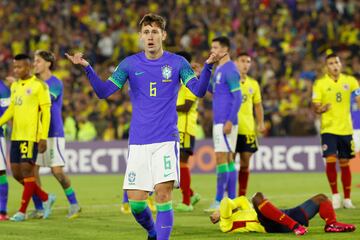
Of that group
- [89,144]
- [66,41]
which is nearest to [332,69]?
[89,144]

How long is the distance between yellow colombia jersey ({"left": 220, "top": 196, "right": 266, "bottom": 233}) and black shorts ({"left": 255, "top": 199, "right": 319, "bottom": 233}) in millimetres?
147

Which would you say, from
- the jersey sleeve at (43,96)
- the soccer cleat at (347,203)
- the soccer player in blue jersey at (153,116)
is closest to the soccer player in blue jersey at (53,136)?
the jersey sleeve at (43,96)

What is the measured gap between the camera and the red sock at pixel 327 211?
32.7 ft

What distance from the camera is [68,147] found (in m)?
23.4

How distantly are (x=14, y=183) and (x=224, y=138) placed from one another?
8502 millimetres

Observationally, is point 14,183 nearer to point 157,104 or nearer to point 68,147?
point 68,147

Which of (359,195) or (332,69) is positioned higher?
(332,69)

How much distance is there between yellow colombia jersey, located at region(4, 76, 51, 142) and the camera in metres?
12.5

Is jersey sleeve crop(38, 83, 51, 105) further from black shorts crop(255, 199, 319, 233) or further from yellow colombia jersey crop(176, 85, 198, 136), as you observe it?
black shorts crop(255, 199, 319, 233)

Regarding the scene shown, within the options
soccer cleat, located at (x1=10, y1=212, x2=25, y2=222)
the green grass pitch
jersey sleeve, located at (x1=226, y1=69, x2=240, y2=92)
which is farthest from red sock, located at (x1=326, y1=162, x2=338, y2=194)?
soccer cleat, located at (x1=10, y1=212, x2=25, y2=222)

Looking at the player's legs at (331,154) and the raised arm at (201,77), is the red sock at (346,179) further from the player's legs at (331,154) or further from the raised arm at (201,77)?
the raised arm at (201,77)

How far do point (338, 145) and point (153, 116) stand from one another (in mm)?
5620

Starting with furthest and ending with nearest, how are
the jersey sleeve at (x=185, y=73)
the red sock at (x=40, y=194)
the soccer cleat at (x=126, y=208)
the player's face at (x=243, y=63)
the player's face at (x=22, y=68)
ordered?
the player's face at (x=243, y=63), the soccer cleat at (x=126, y=208), the red sock at (x=40, y=194), the player's face at (x=22, y=68), the jersey sleeve at (x=185, y=73)

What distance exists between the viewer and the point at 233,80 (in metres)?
13.3
